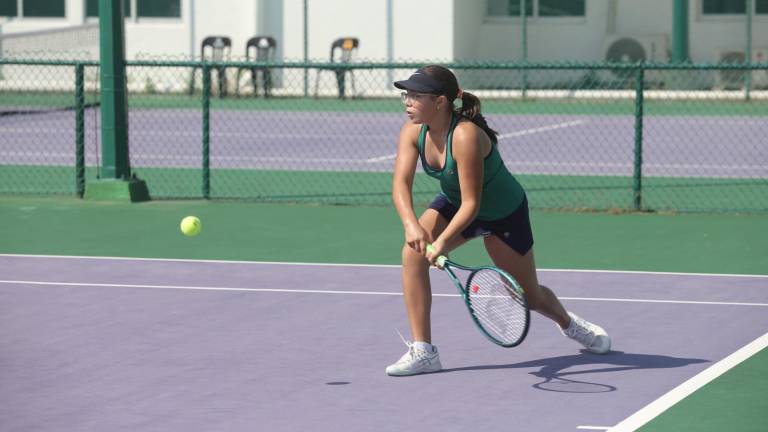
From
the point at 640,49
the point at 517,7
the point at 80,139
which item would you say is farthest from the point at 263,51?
the point at 80,139

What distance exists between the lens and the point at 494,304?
7.51m

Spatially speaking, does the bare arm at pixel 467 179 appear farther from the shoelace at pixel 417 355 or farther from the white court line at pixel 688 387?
the white court line at pixel 688 387

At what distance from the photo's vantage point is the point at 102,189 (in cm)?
1505

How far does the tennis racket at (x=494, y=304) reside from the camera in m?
7.30

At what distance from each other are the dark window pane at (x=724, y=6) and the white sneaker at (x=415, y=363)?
85.4 feet

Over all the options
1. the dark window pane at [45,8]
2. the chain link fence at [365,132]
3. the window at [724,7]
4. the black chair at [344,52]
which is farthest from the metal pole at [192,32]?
the window at [724,7]

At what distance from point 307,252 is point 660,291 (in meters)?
3.06

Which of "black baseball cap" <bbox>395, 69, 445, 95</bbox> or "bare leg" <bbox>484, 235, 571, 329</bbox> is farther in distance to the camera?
"bare leg" <bbox>484, 235, 571, 329</bbox>

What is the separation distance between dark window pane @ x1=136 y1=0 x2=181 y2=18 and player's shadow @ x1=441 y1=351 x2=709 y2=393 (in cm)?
2634

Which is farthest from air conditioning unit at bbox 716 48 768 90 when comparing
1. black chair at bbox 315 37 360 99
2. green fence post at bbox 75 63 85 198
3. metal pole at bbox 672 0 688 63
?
green fence post at bbox 75 63 85 198

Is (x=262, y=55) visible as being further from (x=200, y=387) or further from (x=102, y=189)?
(x=200, y=387)

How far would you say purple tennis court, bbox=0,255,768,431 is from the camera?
7.13m

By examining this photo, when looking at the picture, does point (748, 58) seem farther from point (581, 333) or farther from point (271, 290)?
point (581, 333)

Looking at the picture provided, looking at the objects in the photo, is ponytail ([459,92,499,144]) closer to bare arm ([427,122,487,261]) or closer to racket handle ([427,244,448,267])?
bare arm ([427,122,487,261])
